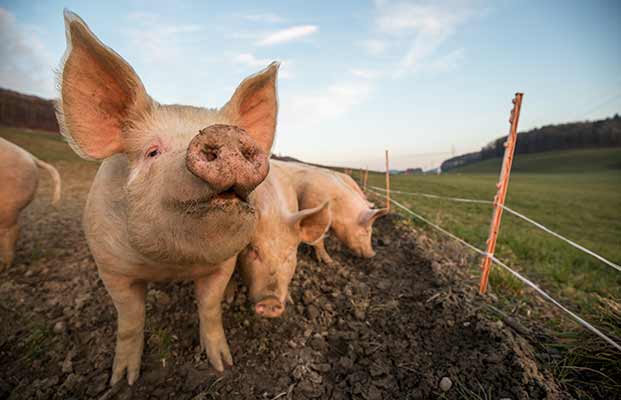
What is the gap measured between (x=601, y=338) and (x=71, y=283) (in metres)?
4.88

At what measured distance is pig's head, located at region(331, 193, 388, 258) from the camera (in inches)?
180

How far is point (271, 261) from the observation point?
8.38 ft

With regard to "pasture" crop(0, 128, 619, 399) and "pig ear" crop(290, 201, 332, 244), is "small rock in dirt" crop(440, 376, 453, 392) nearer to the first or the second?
"pasture" crop(0, 128, 619, 399)

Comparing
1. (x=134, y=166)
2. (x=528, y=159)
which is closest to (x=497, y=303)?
(x=134, y=166)

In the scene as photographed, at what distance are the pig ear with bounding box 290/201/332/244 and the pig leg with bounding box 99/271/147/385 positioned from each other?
130cm

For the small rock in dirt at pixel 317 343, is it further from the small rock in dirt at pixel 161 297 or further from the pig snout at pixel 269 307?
the small rock in dirt at pixel 161 297

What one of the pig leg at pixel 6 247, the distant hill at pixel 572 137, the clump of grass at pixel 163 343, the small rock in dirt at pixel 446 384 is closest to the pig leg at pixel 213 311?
the clump of grass at pixel 163 343

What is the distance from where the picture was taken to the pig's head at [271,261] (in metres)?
2.44

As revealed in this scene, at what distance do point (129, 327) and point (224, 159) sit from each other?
1822 mm

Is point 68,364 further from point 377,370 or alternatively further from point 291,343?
point 377,370

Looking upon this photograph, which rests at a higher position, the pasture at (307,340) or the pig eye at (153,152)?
the pig eye at (153,152)

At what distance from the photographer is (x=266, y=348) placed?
255 cm

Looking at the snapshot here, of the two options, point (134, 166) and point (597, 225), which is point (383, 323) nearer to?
point (134, 166)

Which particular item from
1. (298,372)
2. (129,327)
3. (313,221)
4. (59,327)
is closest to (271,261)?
(313,221)
